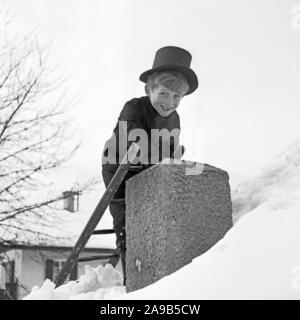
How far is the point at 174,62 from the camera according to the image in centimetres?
317

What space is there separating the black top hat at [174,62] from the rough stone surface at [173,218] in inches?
31.0

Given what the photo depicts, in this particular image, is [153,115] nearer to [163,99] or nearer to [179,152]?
[163,99]

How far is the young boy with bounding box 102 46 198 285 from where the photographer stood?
125 inches

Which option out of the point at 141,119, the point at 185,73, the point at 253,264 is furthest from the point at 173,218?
the point at 185,73

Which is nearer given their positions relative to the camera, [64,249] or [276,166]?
[276,166]

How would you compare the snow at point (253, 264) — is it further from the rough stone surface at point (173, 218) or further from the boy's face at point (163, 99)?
the boy's face at point (163, 99)

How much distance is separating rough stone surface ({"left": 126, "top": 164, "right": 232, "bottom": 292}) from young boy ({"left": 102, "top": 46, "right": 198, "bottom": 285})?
16.4 inches

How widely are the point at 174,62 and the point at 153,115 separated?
41 centimetres

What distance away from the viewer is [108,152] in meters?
3.46

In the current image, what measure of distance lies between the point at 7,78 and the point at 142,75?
7707 mm

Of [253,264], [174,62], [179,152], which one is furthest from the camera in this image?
[179,152]

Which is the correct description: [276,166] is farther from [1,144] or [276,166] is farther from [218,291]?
[1,144]
